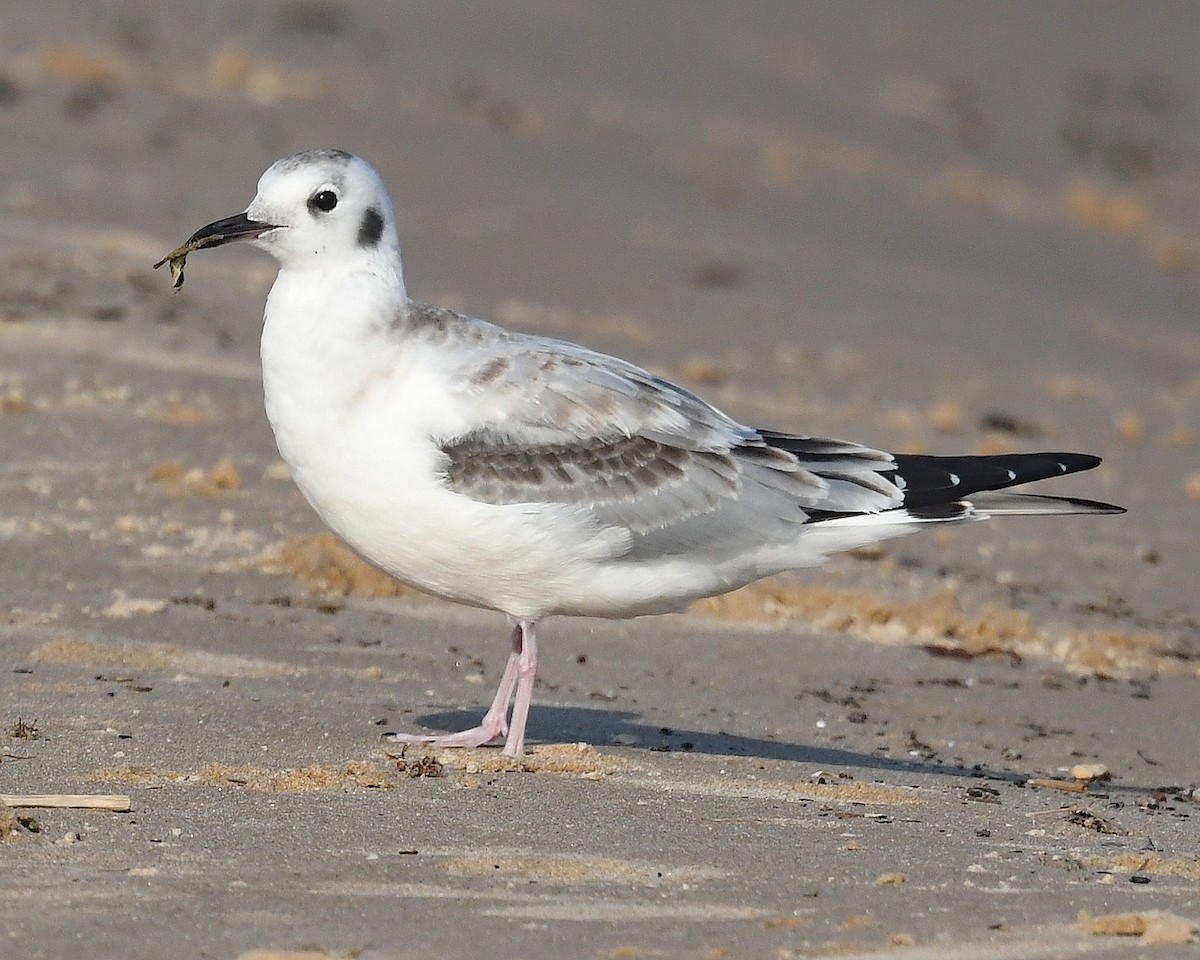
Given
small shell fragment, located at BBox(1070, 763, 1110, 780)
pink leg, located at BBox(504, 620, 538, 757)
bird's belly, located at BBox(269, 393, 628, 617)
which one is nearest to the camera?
bird's belly, located at BBox(269, 393, 628, 617)

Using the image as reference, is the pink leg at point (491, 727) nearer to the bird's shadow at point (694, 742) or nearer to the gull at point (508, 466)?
the gull at point (508, 466)

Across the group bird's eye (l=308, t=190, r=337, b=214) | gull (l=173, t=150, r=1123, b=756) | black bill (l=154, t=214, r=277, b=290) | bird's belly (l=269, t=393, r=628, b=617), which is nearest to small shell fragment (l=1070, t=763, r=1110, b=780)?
gull (l=173, t=150, r=1123, b=756)

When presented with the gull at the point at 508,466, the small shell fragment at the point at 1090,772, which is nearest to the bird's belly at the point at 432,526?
the gull at the point at 508,466

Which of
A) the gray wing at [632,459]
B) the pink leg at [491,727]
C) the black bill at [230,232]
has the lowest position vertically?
the pink leg at [491,727]

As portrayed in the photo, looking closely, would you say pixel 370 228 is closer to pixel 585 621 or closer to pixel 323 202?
pixel 323 202

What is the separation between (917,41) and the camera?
26.0 metres

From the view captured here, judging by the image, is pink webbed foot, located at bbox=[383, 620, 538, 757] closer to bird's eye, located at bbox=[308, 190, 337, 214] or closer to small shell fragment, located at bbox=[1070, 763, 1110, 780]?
bird's eye, located at bbox=[308, 190, 337, 214]

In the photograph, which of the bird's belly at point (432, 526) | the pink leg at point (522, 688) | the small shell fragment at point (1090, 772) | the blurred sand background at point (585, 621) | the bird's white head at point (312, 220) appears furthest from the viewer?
the small shell fragment at point (1090, 772)

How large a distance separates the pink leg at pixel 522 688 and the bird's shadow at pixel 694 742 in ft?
0.69

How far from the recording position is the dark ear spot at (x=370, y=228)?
6.56 m

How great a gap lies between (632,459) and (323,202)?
1275 millimetres

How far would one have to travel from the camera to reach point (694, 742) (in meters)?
6.88

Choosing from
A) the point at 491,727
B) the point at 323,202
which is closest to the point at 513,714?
the point at 491,727

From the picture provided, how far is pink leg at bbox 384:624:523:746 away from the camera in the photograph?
6.38 m
